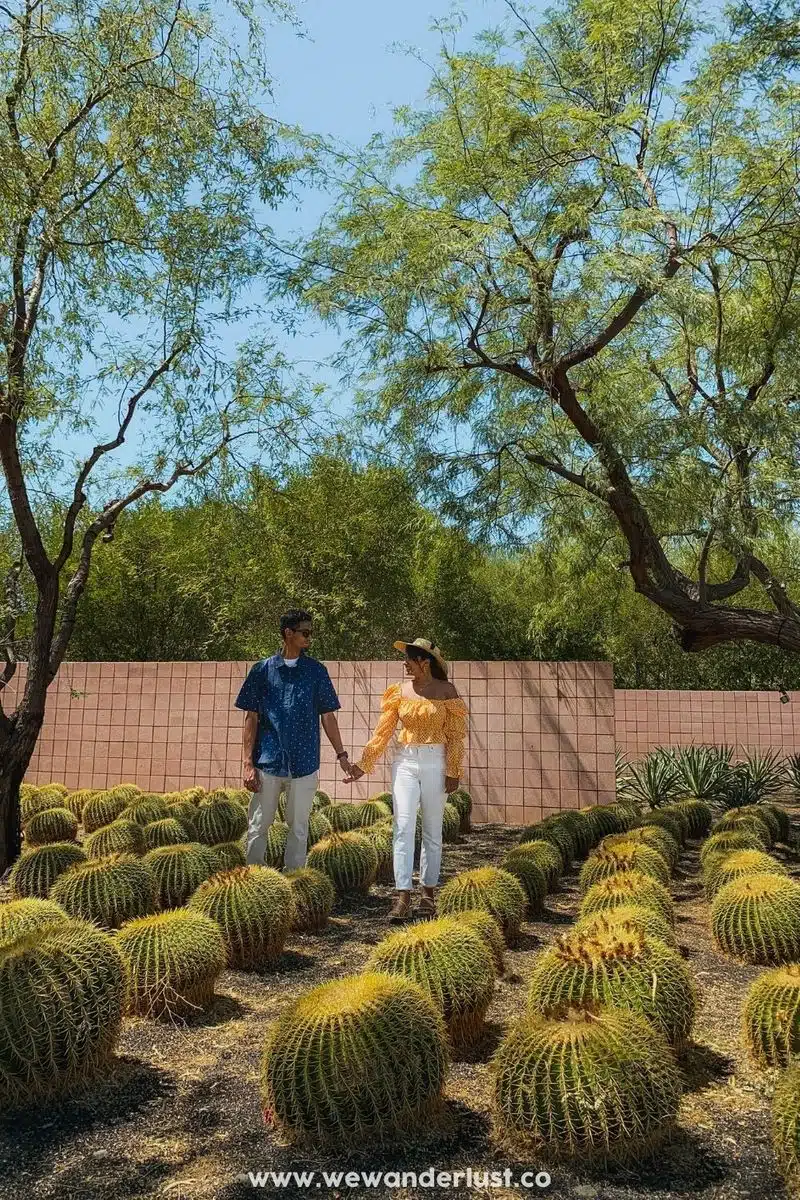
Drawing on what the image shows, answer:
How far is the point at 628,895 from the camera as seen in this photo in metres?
5.28

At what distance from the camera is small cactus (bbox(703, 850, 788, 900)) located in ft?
20.7

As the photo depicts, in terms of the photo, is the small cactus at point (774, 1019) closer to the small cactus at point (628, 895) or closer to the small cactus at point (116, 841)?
the small cactus at point (628, 895)

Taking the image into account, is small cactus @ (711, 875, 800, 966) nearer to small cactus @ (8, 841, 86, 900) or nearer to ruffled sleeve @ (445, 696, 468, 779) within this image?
→ ruffled sleeve @ (445, 696, 468, 779)

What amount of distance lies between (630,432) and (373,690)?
5.30m

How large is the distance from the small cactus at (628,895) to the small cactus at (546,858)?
1.49 meters

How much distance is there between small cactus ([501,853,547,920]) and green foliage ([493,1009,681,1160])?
3.32 metres

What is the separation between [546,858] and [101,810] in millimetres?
5560

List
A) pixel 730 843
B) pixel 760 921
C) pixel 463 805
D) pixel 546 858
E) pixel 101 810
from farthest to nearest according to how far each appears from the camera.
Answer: pixel 463 805, pixel 101 810, pixel 730 843, pixel 546 858, pixel 760 921

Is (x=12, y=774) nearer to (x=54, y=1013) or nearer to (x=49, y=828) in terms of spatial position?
(x=49, y=828)

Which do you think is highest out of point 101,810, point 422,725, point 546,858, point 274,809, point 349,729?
point 422,725

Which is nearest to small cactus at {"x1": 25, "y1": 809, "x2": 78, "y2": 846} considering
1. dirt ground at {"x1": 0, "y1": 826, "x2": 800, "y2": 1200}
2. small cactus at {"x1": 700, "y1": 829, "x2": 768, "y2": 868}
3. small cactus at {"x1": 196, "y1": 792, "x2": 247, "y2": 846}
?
small cactus at {"x1": 196, "y1": 792, "x2": 247, "y2": 846}

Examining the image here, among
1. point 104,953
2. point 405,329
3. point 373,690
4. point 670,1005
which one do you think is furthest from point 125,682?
point 670,1005

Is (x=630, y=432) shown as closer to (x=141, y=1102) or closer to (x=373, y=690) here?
(x=373, y=690)

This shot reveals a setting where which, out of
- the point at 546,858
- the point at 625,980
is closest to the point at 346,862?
the point at 546,858
